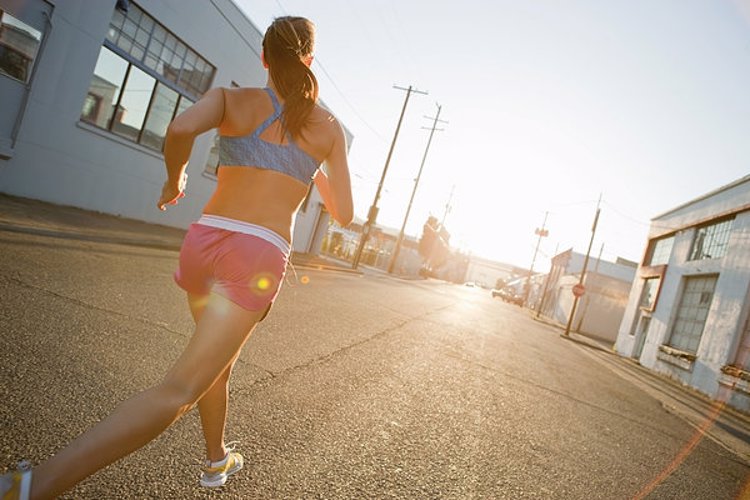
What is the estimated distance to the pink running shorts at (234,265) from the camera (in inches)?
59.6

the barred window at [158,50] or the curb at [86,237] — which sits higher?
the barred window at [158,50]

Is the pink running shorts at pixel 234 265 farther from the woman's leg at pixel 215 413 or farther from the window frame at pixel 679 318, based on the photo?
the window frame at pixel 679 318

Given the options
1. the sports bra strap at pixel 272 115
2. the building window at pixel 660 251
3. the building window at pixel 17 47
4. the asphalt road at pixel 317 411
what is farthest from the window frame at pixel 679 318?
the building window at pixel 17 47

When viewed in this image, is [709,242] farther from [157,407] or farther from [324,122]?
[157,407]

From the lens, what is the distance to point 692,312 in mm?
14977

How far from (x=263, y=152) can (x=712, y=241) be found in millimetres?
18099

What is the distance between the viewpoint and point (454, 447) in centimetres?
324

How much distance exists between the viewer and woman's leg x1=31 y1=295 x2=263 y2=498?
1185mm

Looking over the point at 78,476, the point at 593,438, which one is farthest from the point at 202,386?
the point at 593,438

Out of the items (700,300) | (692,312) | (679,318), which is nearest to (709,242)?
(700,300)

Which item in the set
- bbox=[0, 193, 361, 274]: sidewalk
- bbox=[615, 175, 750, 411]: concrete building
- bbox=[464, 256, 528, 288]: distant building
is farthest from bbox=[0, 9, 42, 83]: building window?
bbox=[464, 256, 528, 288]: distant building

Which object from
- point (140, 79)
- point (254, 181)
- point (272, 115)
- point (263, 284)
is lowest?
point (263, 284)

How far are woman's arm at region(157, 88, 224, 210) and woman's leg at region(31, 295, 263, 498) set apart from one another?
0.48m

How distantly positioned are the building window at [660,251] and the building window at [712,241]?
76.3 inches
